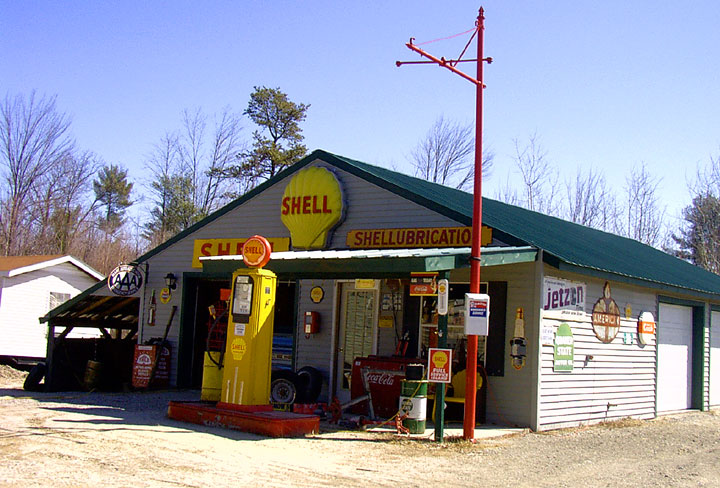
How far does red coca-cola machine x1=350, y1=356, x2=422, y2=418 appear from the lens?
13.1 m

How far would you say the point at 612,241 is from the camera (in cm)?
2109

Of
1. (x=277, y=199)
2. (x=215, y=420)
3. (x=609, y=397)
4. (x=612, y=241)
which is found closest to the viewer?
(x=215, y=420)

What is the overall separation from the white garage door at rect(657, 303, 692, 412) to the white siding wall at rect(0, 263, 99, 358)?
750 inches

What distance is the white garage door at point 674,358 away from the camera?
1736 cm

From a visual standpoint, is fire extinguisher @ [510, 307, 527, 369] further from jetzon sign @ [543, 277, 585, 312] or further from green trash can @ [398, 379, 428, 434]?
green trash can @ [398, 379, 428, 434]

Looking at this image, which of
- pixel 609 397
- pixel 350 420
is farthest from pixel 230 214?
pixel 609 397

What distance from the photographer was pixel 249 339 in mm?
11742

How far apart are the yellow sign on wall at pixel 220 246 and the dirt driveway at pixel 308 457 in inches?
189

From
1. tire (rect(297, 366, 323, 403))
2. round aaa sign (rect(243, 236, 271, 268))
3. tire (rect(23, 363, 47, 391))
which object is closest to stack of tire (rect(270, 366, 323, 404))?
tire (rect(297, 366, 323, 403))

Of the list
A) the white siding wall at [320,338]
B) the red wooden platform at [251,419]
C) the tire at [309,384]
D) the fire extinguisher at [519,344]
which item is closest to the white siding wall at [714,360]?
the fire extinguisher at [519,344]

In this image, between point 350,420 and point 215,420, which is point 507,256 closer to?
point 350,420

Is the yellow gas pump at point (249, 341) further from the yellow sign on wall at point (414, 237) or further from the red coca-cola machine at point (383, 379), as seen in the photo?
the yellow sign on wall at point (414, 237)

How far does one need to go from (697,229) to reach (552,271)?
1320 inches

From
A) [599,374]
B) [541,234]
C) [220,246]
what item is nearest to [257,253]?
[220,246]
